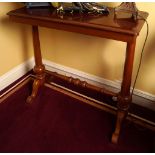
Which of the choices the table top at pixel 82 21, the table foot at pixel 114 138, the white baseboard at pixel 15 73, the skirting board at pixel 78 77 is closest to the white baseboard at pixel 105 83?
the skirting board at pixel 78 77

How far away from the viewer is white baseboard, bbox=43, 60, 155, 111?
1617 millimetres

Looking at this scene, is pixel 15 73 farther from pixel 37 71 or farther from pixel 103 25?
pixel 103 25

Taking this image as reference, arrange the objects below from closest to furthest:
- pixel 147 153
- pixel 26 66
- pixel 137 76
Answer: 1. pixel 147 153
2. pixel 137 76
3. pixel 26 66

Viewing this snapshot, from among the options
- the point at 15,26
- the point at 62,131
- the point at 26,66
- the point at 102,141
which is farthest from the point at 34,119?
the point at 15,26

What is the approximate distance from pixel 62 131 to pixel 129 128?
1.63 ft

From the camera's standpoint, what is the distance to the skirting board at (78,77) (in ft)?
5.34

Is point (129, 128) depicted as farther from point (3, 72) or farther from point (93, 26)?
point (3, 72)

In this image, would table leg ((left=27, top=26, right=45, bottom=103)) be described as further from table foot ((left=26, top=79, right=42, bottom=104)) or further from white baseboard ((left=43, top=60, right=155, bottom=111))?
white baseboard ((left=43, top=60, right=155, bottom=111))

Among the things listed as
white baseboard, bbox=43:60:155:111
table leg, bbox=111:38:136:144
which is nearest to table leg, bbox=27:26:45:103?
white baseboard, bbox=43:60:155:111

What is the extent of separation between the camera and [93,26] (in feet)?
3.51

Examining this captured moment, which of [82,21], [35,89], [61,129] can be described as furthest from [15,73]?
[82,21]

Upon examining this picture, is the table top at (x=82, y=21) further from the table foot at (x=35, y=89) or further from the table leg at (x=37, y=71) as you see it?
the table foot at (x=35, y=89)

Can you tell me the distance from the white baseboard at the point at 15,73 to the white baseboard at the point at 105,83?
0.18m

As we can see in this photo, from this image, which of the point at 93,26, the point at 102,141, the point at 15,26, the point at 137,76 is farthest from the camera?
the point at 15,26
